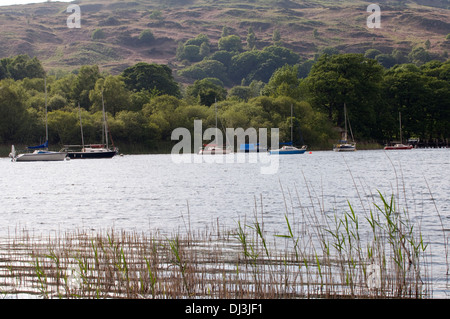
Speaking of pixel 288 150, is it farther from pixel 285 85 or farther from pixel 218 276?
pixel 218 276

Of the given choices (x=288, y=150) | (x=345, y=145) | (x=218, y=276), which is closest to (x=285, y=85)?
(x=345, y=145)

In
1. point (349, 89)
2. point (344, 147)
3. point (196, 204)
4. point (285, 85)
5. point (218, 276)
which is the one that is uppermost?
point (218, 276)

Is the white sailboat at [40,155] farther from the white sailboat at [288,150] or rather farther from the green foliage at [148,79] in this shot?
the green foliage at [148,79]

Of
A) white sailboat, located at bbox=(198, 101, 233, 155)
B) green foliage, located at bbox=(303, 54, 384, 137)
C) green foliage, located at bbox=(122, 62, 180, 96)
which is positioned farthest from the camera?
green foliage, located at bbox=(122, 62, 180, 96)

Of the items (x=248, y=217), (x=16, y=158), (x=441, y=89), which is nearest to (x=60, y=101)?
(x=16, y=158)

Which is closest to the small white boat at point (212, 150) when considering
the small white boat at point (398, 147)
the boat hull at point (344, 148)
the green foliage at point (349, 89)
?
the boat hull at point (344, 148)

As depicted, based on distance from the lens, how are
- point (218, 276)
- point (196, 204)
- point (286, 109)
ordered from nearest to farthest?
point (218, 276) → point (196, 204) → point (286, 109)

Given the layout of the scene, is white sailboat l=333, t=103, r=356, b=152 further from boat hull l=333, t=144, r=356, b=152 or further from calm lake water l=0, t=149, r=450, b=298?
calm lake water l=0, t=149, r=450, b=298

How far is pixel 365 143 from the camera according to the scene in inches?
5217

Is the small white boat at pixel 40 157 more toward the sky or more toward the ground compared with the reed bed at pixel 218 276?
more toward the ground

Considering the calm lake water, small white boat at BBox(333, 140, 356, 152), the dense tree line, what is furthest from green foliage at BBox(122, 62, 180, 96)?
the calm lake water

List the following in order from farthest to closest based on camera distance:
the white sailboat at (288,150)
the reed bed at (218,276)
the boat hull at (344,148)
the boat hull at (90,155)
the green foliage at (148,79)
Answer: the green foliage at (148,79) → the boat hull at (344,148) → the white sailboat at (288,150) → the boat hull at (90,155) → the reed bed at (218,276)

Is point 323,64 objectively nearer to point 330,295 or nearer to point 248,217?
point 248,217

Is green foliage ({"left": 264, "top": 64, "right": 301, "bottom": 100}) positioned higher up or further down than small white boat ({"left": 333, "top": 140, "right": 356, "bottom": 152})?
higher up
